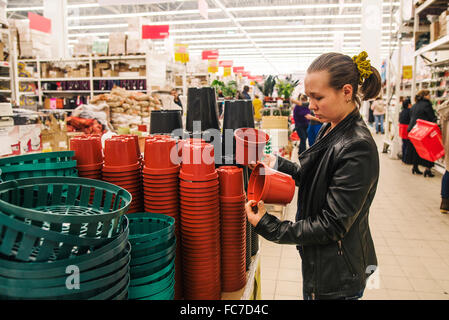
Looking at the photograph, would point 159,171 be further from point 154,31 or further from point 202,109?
point 154,31

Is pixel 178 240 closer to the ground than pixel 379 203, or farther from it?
farther from it

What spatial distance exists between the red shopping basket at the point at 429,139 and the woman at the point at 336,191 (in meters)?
4.61

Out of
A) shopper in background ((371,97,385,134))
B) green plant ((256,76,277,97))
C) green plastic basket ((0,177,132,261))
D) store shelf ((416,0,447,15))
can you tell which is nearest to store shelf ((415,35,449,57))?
store shelf ((416,0,447,15))

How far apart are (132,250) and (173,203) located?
34 cm

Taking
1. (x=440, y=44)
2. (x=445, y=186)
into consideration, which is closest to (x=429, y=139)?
(x=445, y=186)

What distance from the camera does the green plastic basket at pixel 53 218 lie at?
0.66 m

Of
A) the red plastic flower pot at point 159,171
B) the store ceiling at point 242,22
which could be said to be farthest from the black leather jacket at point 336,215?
the store ceiling at point 242,22

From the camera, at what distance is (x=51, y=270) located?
0.68 meters

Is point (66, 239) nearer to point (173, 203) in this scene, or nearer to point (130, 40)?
point (173, 203)

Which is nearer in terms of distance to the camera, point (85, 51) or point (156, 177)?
point (156, 177)

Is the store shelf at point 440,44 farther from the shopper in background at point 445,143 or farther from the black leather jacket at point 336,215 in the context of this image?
the black leather jacket at point 336,215

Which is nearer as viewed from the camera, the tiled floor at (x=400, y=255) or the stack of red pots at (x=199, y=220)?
the stack of red pots at (x=199, y=220)

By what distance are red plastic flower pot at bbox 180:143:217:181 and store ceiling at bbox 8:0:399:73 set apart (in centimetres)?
1170
